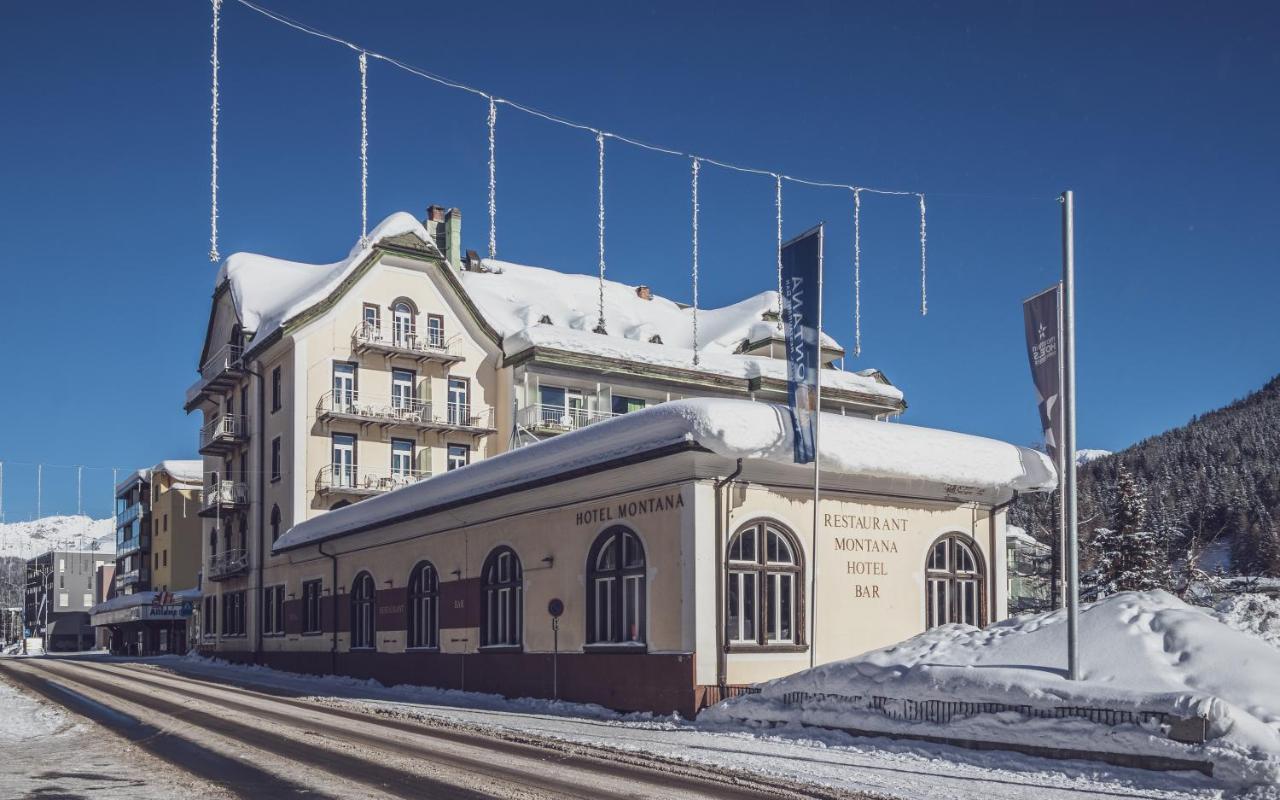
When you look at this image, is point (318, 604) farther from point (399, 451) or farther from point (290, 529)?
point (399, 451)

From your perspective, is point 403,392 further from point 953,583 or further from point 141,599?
point 141,599

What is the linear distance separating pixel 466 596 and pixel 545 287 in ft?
115

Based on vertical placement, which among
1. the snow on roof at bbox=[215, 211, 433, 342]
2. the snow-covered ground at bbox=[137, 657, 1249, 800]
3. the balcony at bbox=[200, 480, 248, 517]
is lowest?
the snow-covered ground at bbox=[137, 657, 1249, 800]

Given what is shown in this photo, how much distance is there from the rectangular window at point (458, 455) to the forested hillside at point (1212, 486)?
195 feet

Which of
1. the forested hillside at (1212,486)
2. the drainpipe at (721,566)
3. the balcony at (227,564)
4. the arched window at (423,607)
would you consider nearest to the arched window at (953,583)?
the drainpipe at (721,566)

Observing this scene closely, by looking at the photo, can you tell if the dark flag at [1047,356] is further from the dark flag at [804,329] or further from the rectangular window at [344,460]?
the rectangular window at [344,460]

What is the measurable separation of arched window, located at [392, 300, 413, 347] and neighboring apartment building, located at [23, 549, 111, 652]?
101411mm

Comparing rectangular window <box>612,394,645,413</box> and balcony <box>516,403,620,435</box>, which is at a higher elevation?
rectangular window <box>612,394,645,413</box>

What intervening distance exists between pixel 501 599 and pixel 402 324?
75.1 ft

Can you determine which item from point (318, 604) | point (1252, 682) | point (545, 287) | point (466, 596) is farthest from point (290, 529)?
point (1252, 682)

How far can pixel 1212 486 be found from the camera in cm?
14100

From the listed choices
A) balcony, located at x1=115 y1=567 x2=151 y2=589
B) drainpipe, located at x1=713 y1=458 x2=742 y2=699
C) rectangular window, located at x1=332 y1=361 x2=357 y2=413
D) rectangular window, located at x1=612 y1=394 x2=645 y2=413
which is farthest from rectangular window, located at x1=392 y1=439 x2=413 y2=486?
balcony, located at x1=115 y1=567 x2=151 y2=589

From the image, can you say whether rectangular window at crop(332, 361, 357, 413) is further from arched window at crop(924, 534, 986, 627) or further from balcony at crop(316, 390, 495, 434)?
arched window at crop(924, 534, 986, 627)

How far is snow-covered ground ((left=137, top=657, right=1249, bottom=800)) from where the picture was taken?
40.8 ft
